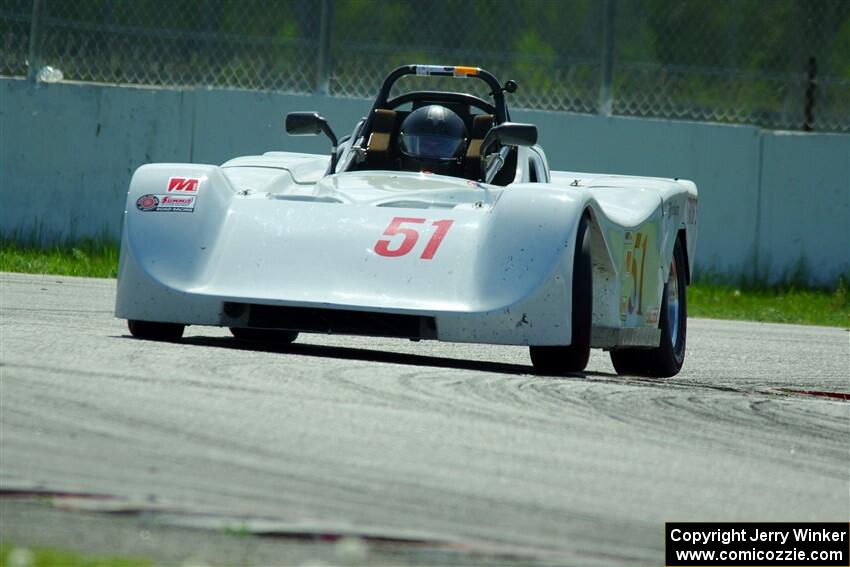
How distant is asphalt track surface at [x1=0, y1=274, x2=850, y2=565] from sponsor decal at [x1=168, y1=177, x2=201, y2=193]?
713 mm

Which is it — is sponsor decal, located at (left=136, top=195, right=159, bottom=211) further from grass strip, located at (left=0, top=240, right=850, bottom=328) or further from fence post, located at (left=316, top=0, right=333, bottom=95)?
fence post, located at (left=316, top=0, right=333, bottom=95)

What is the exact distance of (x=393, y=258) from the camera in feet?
21.2

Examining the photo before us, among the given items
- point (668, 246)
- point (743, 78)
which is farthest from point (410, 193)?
point (743, 78)

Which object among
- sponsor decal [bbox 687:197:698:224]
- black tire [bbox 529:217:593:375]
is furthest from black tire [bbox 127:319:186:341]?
sponsor decal [bbox 687:197:698:224]

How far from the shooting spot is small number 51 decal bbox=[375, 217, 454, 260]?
21.3ft

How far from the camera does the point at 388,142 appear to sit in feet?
27.2

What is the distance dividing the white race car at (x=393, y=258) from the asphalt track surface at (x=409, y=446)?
24 cm

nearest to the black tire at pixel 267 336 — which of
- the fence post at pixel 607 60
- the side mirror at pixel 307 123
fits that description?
the side mirror at pixel 307 123

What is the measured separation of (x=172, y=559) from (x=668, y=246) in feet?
17.9

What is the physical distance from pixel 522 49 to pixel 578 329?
811 centimetres

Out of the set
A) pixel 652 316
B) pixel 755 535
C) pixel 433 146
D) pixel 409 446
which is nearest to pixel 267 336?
pixel 433 146

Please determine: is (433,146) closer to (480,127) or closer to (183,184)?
(480,127)

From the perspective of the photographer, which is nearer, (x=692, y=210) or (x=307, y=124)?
(x=307, y=124)

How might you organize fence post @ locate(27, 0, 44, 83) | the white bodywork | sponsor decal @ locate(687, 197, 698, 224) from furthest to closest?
fence post @ locate(27, 0, 44, 83)
sponsor decal @ locate(687, 197, 698, 224)
the white bodywork
